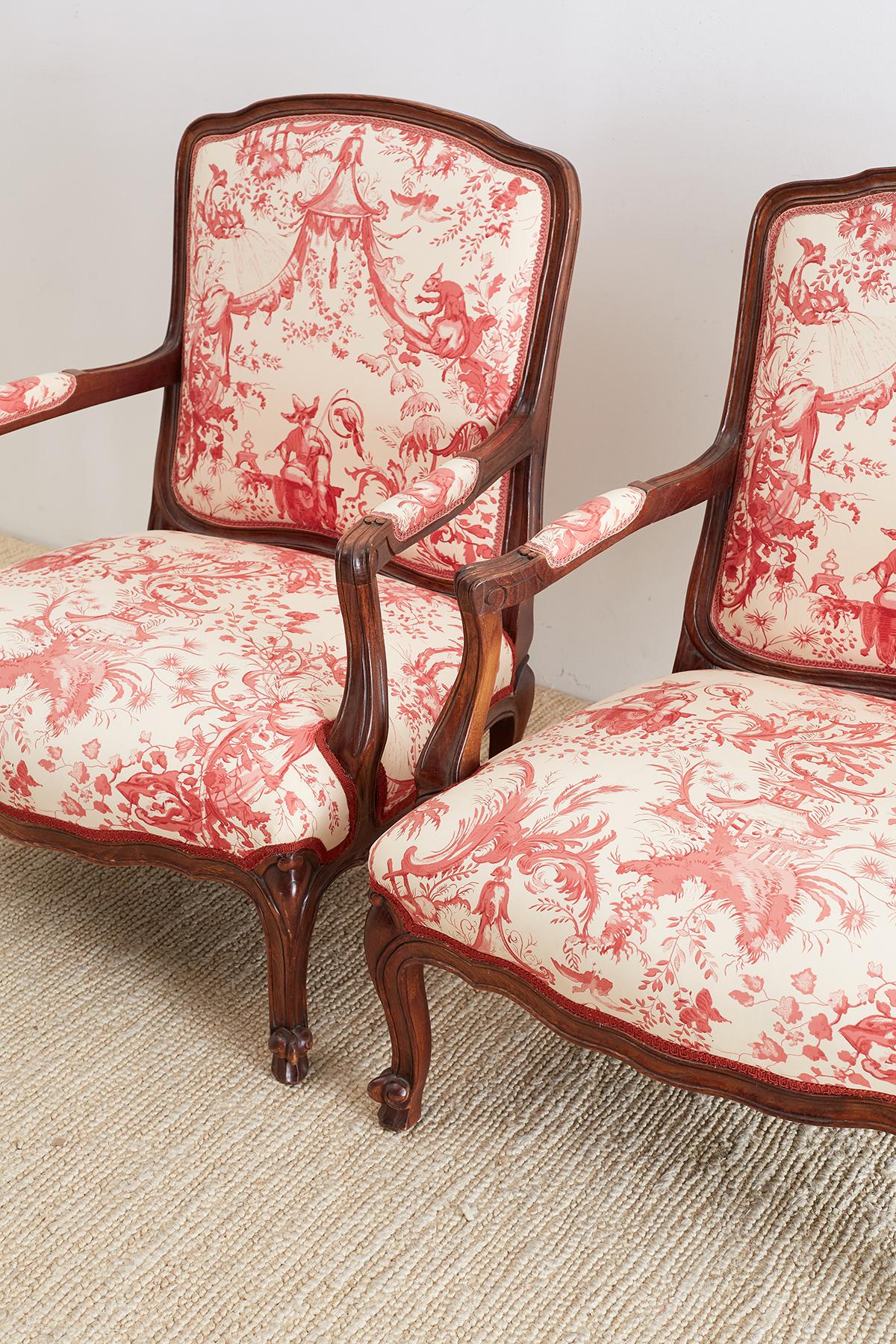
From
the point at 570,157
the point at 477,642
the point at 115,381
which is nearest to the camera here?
the point at 477,642

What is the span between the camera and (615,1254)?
1.34 metres

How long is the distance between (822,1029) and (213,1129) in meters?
0.71

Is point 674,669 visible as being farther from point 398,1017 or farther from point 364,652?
point 398,1017

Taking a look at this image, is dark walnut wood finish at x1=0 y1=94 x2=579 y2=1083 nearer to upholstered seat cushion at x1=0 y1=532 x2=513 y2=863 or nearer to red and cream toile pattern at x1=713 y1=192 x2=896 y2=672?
upholstered seat cushion at x1=0 y1=532 x2=513 y2=863

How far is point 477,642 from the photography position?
136 cm

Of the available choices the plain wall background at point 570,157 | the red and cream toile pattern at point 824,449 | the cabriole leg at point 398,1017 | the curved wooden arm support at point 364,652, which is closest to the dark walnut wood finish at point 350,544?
the curved wooden arm support at point 364,652

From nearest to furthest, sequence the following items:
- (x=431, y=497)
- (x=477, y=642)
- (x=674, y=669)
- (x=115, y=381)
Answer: (x=477, y=642), (x=431, y=497), (x=674, y=669), (x=115, y=381)

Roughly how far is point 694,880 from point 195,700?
580 mm

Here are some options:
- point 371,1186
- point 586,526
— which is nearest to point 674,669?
point 586,526

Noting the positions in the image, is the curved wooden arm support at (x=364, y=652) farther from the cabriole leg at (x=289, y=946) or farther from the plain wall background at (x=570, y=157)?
the plain wall background at (x=570, y=157)

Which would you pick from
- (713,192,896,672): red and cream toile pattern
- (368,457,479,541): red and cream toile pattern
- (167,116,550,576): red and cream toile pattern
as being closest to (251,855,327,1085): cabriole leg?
(368,457,479,541): red and cream toile pattern

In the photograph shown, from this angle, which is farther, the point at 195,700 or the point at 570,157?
the point at 570,157

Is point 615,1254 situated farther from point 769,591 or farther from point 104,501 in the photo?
point 104,501

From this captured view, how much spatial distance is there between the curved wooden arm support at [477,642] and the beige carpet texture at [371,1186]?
15.3 inches
